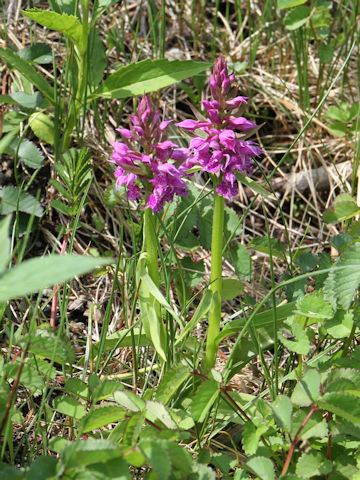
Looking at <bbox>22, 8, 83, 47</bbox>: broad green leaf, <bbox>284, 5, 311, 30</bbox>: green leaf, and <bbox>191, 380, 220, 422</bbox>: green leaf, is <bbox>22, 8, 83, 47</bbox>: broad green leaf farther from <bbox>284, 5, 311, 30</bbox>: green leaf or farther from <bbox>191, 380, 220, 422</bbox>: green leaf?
<bbox>191, 380, 220, 422</bbox>: green leaf

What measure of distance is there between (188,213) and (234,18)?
5.89ft

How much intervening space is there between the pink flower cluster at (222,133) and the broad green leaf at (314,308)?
33 cm

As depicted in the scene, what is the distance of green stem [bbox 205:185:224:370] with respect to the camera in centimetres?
164

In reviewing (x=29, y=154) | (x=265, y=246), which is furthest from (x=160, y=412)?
(x=29, y=154)

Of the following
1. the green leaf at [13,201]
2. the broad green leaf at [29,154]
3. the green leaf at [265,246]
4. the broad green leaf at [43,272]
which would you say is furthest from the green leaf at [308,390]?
the broad green leaf at [29,154]

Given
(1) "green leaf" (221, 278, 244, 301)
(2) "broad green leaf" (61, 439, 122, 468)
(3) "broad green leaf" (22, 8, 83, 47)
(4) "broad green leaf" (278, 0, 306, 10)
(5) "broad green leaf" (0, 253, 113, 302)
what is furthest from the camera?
(4) "broad green leaf" (278, 0, 306, 10)

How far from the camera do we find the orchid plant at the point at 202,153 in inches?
61.4

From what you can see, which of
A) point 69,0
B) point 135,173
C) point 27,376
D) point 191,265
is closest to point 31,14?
point 69,0

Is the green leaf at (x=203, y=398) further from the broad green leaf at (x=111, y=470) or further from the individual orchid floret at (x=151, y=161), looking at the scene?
the individual orchid floret at (x=151, y=161)

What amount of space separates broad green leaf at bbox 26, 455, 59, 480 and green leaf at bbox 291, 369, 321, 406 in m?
0.52

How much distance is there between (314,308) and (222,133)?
0.51 m

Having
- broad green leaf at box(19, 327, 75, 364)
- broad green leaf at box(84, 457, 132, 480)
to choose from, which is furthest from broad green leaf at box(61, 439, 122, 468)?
broad green leaf at box(19, 327, 75, 364)

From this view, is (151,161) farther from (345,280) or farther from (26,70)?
(26,70)

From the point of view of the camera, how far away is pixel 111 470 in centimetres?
110
